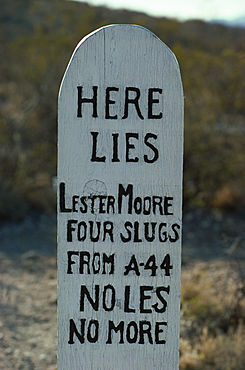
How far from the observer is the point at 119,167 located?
6.19 ft

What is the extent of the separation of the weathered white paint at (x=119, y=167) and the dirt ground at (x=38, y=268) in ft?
5.91

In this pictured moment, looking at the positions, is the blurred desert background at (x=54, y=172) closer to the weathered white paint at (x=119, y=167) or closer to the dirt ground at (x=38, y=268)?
the dirt ground at (x=38, y=268)

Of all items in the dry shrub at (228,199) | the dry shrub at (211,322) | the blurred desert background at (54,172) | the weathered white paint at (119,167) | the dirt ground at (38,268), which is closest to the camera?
the weathered white paint at (119,167)

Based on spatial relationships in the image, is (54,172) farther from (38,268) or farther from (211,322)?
(211,322)

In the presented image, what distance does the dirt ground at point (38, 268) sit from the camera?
381cm

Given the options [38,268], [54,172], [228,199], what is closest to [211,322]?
[38,268]

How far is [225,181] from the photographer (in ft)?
27.3

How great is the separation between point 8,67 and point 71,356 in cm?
854

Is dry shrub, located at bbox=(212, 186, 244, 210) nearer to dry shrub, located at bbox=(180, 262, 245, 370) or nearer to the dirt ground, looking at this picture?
the dirt ground

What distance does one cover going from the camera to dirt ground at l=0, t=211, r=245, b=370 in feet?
12.5

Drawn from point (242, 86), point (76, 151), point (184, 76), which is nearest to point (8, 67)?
point (184, 76)

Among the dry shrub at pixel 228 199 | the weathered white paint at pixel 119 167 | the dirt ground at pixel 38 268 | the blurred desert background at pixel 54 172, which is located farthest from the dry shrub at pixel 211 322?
the dry shrub at pixel 228 199

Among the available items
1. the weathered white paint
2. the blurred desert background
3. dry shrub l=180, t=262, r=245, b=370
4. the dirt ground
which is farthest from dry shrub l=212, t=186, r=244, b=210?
the weathered white paint

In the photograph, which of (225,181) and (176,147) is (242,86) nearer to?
(225,181)
